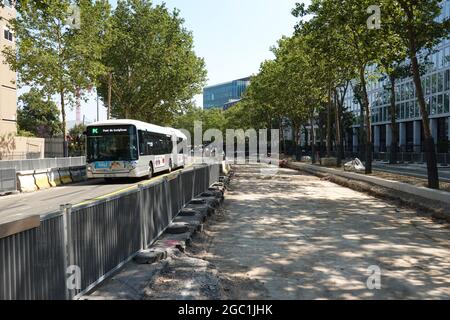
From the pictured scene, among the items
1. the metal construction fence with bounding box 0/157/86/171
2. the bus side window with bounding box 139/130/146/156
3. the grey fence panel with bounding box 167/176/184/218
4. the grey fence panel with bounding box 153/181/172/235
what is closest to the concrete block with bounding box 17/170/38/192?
the metal construction fence with bounding box 0/157/86/171

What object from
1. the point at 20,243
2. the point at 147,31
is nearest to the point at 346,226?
the point at 20,243

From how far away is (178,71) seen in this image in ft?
164

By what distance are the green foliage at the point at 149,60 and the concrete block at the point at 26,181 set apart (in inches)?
911

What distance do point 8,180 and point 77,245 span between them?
17859mm

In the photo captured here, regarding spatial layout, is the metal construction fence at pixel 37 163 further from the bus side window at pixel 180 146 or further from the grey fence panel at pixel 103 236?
the grey fence panel at pixel 103 236

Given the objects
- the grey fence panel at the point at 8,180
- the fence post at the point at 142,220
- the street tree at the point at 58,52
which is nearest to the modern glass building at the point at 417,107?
the street tree at the point at 58,52

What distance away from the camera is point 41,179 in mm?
24484

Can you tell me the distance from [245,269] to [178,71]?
4363cm

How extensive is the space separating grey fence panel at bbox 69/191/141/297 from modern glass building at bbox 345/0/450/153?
42.6 m

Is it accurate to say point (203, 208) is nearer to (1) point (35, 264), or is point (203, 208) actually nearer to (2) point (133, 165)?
(1) point (35, 264)

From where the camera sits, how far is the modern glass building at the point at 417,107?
192 ft

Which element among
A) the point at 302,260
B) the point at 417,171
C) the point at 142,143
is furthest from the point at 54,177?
the point at 417,171

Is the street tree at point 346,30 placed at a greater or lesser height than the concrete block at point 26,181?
greater
